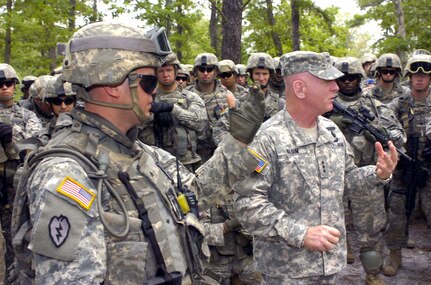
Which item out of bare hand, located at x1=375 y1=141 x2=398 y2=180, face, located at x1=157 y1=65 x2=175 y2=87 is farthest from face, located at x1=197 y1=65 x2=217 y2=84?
bare hand, located at x1=375 y1=141 x2=398 y2=180

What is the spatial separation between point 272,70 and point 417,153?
3044 millimetres

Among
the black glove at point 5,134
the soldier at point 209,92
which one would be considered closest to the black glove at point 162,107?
the soldier at point 209,92

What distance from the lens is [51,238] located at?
1.74 meters

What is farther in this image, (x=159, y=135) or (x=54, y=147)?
(x=159, y=135)

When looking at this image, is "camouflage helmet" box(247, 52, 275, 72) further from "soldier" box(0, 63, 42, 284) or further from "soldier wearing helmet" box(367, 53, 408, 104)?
"soldier" box(0, 63, 42, 284)

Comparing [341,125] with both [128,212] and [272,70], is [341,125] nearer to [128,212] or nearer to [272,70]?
[272,70]

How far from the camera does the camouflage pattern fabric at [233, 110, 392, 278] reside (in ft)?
10.6

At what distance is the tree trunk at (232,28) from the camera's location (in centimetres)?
1052

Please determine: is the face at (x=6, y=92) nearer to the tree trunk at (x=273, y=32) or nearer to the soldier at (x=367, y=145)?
the soldier at (x=367, y=145)

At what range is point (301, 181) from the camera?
10.9 ft

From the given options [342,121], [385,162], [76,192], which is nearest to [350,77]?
[342,121]

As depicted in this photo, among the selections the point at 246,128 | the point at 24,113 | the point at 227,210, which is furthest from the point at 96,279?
the point at 24,113

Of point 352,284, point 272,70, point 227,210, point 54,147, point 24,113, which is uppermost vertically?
point 272,70

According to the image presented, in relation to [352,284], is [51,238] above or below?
above
